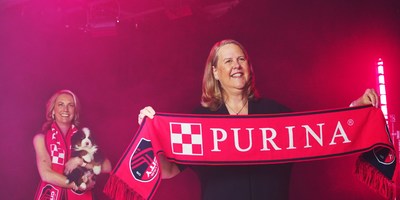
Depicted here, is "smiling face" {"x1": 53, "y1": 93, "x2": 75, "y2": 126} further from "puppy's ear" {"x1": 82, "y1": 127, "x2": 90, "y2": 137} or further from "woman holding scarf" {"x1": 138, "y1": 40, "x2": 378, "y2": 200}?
"woman holding scarf" {"x1": 138, "y1": 40, "x2": 378, "y2": 200}

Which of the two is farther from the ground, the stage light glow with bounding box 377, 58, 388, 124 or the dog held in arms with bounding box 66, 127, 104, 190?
the stage light glow with bounding box 377, 58, 388, 124

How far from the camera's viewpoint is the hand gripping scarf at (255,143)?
2424 mm

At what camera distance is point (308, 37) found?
352 cm

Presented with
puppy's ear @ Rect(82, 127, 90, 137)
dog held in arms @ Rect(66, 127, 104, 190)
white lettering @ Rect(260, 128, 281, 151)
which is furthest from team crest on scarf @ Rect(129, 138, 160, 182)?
puppy's ear @ Rect(82, 127, 90, 137)

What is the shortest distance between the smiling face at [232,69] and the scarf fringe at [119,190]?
851mm

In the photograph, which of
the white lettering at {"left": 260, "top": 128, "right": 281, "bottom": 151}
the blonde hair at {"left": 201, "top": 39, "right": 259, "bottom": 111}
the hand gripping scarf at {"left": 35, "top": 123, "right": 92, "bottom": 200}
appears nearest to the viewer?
the white lettering at {"left": 260, "top": 128, "right": 281, "bottom": 151}

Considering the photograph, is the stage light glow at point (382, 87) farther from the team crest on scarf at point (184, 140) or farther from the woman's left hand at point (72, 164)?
the woman's left hand at point (72, 164)

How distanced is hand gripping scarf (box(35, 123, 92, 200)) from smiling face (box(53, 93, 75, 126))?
0.20 ft

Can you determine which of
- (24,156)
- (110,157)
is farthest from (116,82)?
(24,156)

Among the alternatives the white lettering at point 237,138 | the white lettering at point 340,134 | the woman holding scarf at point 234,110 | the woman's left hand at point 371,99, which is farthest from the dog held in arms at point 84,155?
the woman's left hand at point 371,99

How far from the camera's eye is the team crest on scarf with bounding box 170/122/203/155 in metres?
2.47

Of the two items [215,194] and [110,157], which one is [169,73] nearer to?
[110,157]

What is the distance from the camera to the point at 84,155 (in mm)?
3557

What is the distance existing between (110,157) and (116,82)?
62 centimetres
